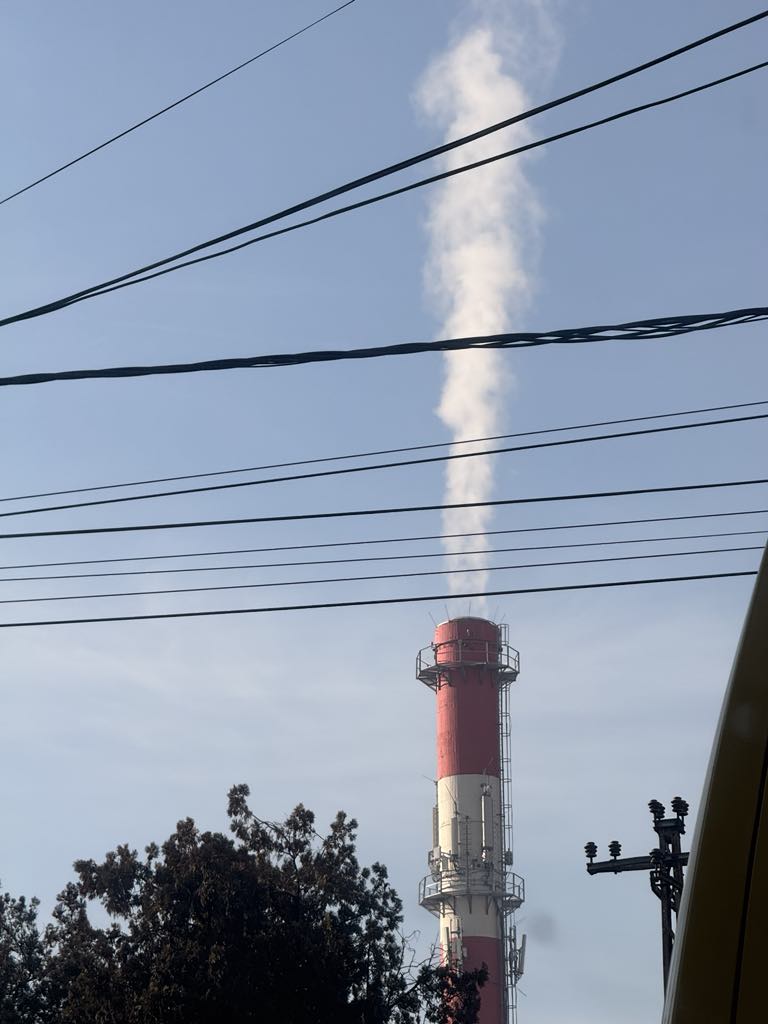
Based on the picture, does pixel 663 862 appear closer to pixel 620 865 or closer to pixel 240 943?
pixel 620 865

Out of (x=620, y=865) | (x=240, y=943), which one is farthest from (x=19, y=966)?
(x=620, y=865)

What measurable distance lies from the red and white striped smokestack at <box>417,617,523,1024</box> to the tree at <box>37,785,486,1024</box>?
25.4 meters

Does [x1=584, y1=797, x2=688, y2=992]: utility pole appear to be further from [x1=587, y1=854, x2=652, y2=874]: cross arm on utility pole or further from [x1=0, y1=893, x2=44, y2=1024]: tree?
[x1=0, y1=893, x2=44, y2=1024]: tree

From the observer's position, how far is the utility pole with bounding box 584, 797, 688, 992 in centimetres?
2380

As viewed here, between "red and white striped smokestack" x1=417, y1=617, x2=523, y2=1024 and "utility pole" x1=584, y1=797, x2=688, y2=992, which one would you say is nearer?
"utility pole" x1=584, y1=797, x2=688, y2=992

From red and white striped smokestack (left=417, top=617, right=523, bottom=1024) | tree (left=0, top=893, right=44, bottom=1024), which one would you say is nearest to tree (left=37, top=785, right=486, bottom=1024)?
tree (left=0, top=893, right=44, bottom=1024)

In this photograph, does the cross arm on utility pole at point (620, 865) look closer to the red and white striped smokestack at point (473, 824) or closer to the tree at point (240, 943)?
the tree at point (240, 943)

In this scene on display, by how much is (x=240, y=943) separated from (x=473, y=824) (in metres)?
31.1

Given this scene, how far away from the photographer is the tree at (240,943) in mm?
29406

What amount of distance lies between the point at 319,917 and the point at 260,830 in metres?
2.95

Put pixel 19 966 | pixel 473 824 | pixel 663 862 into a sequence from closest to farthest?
pixel 663 862
pixel 19 966
pixel 473 824

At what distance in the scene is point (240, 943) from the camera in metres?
30.1

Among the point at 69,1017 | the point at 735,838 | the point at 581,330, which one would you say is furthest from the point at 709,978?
the point at 69,1017

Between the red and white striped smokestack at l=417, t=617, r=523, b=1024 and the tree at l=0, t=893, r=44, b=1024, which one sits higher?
the red and white striped smokestack at l=417, t=617, r=523, b=1024
